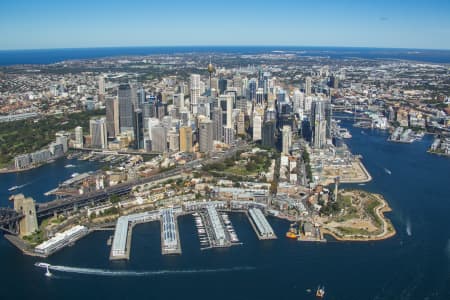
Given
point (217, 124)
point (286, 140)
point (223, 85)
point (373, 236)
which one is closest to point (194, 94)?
point (223, 85)

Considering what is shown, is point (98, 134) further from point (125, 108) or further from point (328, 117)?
point (328, 117)

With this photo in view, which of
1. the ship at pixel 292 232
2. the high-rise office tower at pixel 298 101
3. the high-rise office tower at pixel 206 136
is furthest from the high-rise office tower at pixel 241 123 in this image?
the ship at pixel 292 232

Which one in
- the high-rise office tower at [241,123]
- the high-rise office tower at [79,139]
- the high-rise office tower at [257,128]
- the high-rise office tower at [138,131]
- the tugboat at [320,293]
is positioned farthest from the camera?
the high-rise office tower at [241,123]

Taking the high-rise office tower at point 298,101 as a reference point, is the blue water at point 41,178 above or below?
below

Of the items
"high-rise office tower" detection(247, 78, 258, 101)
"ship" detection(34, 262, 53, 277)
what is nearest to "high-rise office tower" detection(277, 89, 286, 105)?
"high-rise office tower" detection(247, 78, 258, 101)

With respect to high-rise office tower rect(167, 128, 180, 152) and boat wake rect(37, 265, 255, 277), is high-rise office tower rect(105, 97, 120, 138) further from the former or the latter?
boat wake rect(37, 265, 255, 277)

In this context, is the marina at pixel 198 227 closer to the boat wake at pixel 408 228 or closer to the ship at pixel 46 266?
the ship at pixel 46 266

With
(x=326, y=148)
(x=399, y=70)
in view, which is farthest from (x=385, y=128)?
(x=399, y=70)

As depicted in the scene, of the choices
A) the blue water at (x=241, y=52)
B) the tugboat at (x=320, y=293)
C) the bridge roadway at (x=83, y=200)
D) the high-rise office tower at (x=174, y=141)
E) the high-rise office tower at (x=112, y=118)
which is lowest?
the tugboat at (x=320, y=293)
